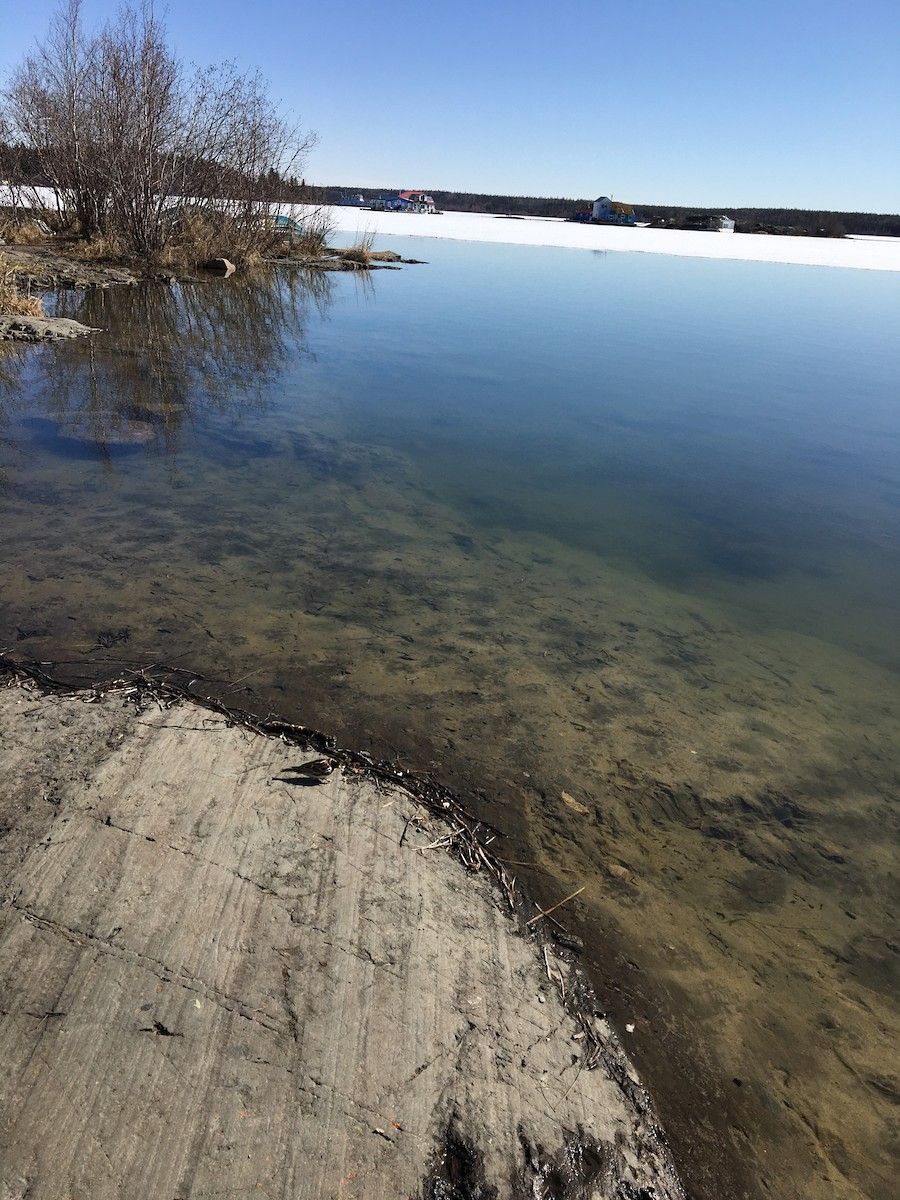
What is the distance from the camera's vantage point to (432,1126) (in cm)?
149

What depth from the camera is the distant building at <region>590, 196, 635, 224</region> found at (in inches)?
2506

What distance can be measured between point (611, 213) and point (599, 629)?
72572 mm

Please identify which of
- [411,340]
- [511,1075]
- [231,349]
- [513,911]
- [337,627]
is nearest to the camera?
[511,1075]

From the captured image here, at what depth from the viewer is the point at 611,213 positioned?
64875 millimetres

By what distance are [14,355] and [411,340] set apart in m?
5.60

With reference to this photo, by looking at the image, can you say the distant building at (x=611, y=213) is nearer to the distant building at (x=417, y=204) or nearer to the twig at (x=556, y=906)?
the distant building at (x=417, y=204)

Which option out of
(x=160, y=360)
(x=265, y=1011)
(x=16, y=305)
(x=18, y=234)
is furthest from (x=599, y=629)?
(x=18, y=234)

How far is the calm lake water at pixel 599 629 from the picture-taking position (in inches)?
78.9

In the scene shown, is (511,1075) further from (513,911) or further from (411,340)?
(411,340)

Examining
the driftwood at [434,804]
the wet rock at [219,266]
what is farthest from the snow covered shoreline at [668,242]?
the driftwood at [434,804]

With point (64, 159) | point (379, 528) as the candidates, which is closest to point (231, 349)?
point (379, 528)

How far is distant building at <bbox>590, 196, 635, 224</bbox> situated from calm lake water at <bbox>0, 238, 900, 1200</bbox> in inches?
2554

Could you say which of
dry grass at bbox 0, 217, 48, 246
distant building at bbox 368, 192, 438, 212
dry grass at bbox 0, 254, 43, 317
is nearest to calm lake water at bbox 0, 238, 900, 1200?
dry grass at bbox 0, 254, 43, 317

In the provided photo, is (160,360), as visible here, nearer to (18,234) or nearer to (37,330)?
(37,330)
